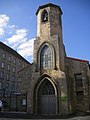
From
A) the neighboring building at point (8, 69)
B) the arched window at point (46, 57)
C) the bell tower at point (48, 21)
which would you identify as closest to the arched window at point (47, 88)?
the arched window at point (46, 57)

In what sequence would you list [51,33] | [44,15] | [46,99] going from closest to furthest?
1. [46,99]
2. [51,33]
3. [44,15]

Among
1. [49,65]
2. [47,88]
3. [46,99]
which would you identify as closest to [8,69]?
[49,65]

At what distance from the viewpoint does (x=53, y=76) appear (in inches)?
748

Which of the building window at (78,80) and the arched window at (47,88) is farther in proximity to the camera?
the building window at (78,80)

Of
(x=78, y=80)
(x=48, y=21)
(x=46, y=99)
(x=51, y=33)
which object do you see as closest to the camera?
(x=46, y=99)

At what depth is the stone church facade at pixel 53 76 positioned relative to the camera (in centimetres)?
1841

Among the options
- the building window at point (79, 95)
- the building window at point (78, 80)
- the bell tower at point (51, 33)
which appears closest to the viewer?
the bell tower at point (51, 33)

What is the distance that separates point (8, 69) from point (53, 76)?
96.8 feet

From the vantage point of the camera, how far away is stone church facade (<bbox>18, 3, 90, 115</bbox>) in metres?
18.4

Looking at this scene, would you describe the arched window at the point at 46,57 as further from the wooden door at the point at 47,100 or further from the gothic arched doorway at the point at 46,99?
the wooden door at the point at 47,100

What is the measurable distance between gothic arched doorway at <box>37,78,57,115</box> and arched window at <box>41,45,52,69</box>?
1889 mm

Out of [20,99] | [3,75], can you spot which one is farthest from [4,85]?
[20,99]

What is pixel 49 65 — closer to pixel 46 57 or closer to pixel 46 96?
pixel 46 57

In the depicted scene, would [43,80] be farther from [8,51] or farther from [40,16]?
[8,51]
